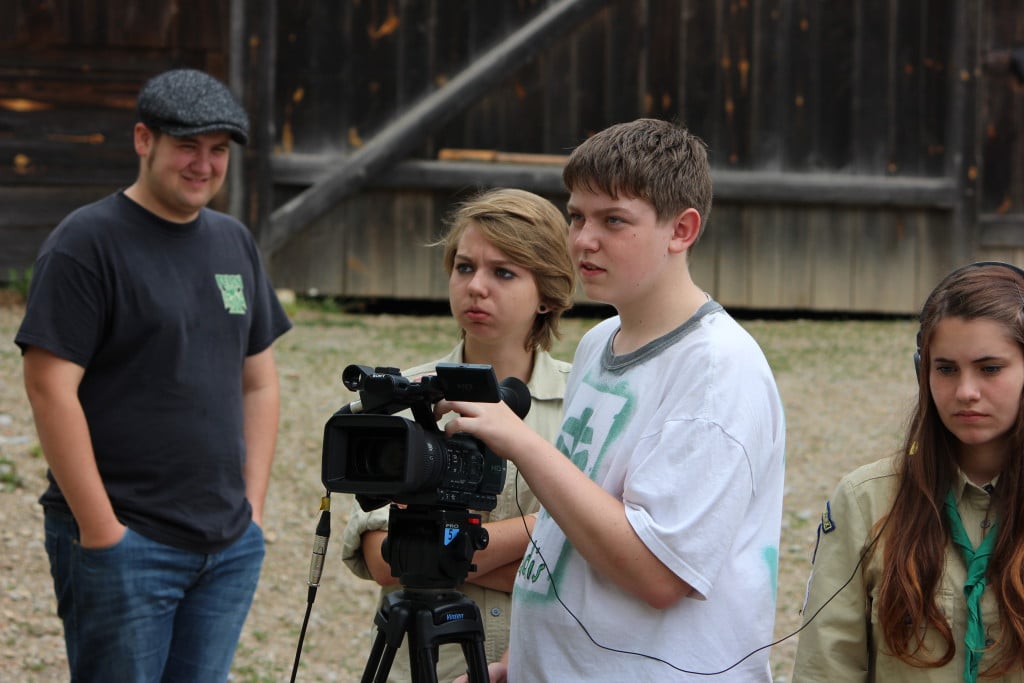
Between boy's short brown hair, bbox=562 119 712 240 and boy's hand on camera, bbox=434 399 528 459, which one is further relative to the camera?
boy's short brown hair, bbox=562 119 712 240

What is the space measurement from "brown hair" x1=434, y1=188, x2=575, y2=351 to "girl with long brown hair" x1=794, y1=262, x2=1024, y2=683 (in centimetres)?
83

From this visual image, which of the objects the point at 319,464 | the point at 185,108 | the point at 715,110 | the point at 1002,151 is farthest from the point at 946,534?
the point at 1002,151

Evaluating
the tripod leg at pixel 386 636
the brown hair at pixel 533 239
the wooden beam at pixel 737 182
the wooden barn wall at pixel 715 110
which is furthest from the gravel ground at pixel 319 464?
the tripod leg at pixel 386 636

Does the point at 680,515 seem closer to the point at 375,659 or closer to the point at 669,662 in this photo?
the point at 669,662

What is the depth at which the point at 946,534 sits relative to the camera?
2.19 meters

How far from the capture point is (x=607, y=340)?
7.35ft

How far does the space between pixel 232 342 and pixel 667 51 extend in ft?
20.9

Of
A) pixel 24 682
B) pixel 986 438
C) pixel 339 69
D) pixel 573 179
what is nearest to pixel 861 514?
pixel 986 438

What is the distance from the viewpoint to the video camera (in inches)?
76.8

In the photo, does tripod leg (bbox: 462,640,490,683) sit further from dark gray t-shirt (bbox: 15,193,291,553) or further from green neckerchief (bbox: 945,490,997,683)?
dark gray t-shirt (bbox: 15,193,291,553)

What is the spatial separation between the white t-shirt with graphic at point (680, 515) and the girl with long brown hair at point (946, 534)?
21 cm

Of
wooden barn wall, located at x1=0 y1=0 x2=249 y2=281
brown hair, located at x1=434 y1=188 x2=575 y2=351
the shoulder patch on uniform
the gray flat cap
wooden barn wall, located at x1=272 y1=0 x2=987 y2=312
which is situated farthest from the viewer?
wooden barn wall, located at x1=272 y1=0 x2=987 y2=312

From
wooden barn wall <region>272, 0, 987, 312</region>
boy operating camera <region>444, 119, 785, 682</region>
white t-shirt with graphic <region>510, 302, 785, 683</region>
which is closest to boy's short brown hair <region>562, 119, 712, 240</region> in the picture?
boy operating camera <region>444, 119, 785, 682</region>

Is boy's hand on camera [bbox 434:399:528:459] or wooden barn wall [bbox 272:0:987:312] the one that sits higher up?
wooden barn wall [bbox 272:0:987:312]
